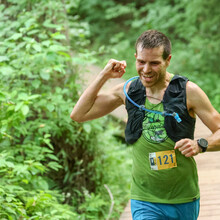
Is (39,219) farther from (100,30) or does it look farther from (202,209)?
(100,30)

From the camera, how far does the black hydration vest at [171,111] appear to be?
286cm

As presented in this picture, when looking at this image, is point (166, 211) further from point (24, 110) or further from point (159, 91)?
point (24, 110)

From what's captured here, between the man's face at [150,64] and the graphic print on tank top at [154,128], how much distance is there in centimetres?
22

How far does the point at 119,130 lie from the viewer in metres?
7.77

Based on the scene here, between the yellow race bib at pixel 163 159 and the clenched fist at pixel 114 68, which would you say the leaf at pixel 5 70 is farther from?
the yellow race bib at pixel 163 159

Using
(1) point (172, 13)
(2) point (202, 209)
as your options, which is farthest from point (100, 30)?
(2) point (202, 209)

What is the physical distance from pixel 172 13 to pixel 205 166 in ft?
26.7

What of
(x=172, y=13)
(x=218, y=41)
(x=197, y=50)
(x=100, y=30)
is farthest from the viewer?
(x=100, y=30)

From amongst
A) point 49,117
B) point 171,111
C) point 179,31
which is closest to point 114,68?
point 171,111

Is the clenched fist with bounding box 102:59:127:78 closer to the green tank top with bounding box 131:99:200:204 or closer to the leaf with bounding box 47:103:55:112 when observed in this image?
the green tank top with bounding box 131:99:200:204

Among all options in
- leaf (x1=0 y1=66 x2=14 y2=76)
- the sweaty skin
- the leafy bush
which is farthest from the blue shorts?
leaf (x1=0 y1=66 x2=14 y2=76)

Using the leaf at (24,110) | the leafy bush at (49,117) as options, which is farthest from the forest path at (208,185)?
the leaf at (24,110)

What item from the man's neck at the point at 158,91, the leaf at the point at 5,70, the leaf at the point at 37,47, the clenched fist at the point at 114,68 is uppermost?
the clenched fist at the point at 114,68

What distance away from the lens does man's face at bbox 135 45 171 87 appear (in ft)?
9.19
